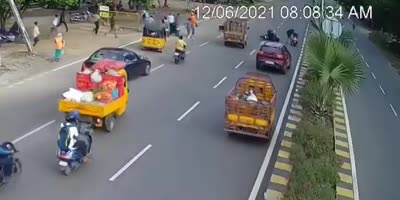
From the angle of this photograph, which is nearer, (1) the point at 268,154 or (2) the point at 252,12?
(1) the point at 268,154

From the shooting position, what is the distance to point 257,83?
18.5m

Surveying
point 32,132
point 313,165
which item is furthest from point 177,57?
point 313,165

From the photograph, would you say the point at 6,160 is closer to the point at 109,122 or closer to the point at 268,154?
the point at 109,122

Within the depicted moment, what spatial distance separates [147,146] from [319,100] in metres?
5.65

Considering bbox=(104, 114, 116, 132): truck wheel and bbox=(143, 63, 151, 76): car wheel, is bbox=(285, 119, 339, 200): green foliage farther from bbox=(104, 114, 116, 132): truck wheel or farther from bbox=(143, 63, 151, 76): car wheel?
bbox=(143, 63, 151, 76): car wheel

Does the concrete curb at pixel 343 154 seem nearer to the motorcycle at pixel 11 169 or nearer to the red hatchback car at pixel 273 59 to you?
the red hatchback car at pixel 273 59

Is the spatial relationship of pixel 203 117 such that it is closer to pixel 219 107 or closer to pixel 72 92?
pixel 219 107

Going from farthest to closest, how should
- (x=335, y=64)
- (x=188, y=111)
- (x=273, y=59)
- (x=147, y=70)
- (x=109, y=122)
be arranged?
(x=273, y=59), (x=147, y=70), (x=188, y=111), (x=335, y=64), (x=109, y=122)

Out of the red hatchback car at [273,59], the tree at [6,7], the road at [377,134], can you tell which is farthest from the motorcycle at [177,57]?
the tree at [6,7]

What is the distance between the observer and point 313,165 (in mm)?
11852

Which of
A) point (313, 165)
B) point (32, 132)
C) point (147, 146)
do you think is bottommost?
point (147, 146)

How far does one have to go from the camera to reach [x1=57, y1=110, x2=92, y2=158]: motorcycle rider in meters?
12.2

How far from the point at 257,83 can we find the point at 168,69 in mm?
8935

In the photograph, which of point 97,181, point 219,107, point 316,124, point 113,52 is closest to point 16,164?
point 97,181
